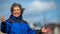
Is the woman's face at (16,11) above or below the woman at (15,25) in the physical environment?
above

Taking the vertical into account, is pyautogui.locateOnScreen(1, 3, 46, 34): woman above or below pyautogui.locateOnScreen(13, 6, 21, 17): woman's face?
below

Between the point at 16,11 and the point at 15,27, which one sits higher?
the point at 16,11

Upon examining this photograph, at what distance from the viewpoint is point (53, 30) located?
1185mm

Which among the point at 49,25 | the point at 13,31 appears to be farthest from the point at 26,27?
the point at 49,25

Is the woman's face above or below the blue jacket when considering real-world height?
above

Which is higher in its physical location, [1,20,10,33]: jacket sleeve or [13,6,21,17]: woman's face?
[13,6,21,17]: woman's face

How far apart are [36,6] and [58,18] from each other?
0.20m

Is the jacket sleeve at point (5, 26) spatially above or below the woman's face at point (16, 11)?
below

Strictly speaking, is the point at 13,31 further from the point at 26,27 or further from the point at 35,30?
the point at 35,30

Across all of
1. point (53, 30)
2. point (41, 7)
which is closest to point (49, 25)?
point (53, 30)

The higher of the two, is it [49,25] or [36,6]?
[36,6]

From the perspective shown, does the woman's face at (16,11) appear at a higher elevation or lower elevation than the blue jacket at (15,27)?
higher

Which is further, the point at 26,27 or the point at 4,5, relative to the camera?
the point at 4,5

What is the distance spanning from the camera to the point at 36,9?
47.4 inches
